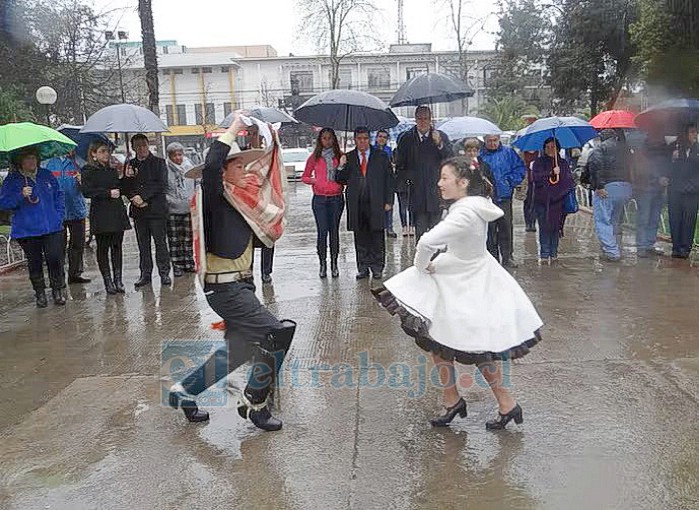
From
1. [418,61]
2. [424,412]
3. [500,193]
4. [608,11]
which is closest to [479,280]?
[424,412]

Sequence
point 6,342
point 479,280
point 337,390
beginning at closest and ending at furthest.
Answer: point 479,280 → point 337,390 → point 6,342

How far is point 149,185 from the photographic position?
8.56m

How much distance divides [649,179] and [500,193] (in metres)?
2.01

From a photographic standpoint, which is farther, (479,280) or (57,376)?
(57,376)

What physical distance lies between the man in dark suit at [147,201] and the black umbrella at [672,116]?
5.96m

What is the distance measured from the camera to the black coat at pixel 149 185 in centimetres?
856

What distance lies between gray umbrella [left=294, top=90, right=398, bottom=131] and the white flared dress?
4458 millimetres

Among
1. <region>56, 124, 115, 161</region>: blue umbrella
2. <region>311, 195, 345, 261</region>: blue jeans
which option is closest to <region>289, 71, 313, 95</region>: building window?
<region>56, 124, 115, 161</region>: blue umbrella

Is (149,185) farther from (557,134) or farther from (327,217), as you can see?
(557,134)

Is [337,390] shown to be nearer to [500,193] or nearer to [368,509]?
[368,509]

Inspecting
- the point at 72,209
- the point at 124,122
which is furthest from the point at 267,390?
the point at 72,209

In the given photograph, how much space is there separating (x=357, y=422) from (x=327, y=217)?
443 centimetres

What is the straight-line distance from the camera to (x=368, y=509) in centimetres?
338

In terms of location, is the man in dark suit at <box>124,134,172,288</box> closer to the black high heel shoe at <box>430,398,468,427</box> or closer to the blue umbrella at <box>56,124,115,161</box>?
the blue umbrella at <box>56,124,115,161</box>
